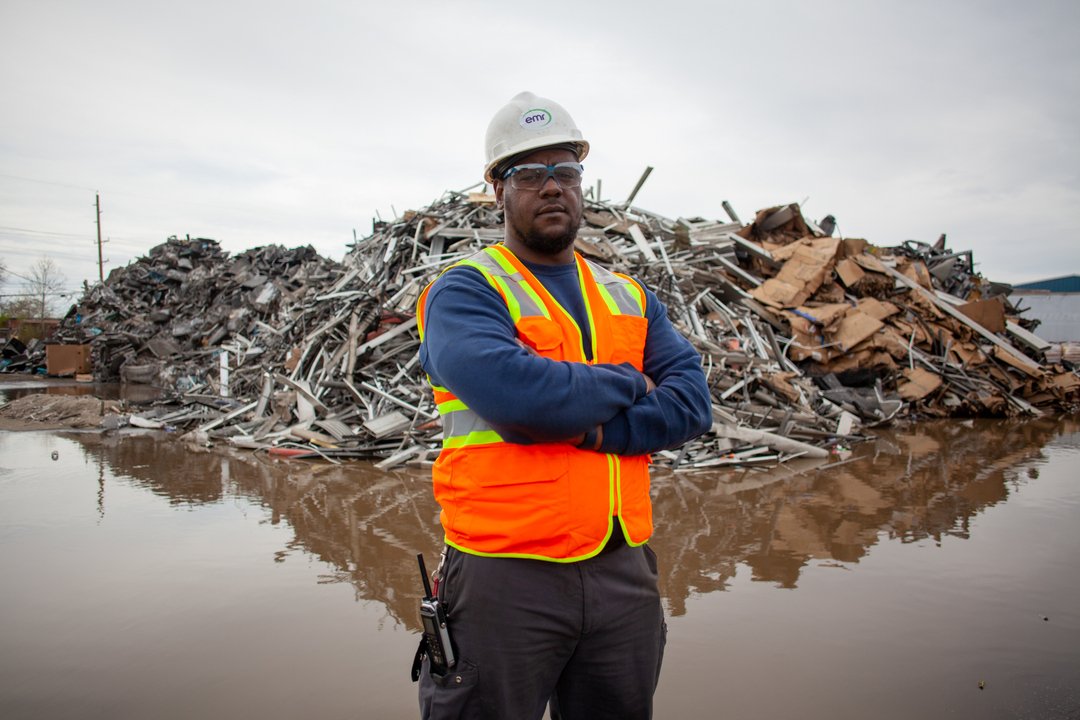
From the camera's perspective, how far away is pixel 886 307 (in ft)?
40.8

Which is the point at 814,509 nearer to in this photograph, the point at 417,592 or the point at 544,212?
the point at 417,592

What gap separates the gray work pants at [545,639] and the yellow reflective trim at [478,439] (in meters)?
0.30

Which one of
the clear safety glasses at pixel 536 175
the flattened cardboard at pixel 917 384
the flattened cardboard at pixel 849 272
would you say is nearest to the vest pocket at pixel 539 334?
the clear safety glasses at pixel 536 175

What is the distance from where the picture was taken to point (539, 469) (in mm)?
1719

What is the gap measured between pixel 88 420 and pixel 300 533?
301 inches

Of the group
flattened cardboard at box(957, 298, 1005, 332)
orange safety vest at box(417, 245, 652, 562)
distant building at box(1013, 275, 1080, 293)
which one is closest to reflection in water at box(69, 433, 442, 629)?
orange safety vest at box(417, 245, 652, 562)

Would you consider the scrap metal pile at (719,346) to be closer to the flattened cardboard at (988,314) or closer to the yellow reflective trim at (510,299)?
the flattened cardboard at (988,314)

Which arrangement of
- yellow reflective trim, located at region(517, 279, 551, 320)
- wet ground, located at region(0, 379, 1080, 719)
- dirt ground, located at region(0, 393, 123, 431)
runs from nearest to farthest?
yellow reflective trim, located at region(517, 279, 551, 320), wet ground, located at region(0, 379, 1080, 719), dirt ground, located at region(0, 393, 123, 431)

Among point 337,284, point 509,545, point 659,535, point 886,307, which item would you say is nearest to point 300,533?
point 659,535

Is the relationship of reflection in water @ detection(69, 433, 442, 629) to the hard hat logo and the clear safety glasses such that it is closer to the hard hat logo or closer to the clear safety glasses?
the clear safety glasses

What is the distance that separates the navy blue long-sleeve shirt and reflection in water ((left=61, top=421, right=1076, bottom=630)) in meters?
2.36

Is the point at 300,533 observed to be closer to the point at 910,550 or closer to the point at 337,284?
the point at 910,550

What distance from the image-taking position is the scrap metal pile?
856cm

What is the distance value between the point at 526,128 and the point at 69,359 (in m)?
22.5
